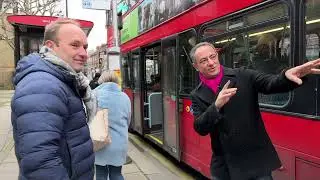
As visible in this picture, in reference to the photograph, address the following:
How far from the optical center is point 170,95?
7.37 metres

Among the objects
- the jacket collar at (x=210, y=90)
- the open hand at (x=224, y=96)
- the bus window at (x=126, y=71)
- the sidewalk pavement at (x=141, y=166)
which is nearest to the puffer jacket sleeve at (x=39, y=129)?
the open hand at (x=224, y=96)

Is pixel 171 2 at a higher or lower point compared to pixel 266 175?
higher

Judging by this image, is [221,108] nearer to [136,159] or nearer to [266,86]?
[266,86]

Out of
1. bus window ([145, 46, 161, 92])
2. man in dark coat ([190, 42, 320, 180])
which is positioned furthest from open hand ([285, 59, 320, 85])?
bus window ([145, 46, 161, 92])

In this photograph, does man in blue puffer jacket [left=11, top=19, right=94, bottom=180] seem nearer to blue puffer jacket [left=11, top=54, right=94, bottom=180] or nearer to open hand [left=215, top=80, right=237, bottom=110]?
blue puffer jacket [left=11, top=54, right=94, bottom=180]

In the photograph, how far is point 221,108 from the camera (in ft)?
9.32

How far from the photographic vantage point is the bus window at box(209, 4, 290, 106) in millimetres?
3996

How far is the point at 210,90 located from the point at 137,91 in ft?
23.8

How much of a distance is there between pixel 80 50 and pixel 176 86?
465 centimetres

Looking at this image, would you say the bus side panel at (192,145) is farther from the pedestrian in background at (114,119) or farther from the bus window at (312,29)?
the bus window at (312,29)

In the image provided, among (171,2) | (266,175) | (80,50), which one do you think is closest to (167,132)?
(171,2)

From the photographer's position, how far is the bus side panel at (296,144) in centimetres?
354

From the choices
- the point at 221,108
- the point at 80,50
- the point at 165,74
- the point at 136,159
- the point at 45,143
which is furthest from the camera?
the point at 136,159

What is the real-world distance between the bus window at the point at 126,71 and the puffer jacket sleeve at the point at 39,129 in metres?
8.83
